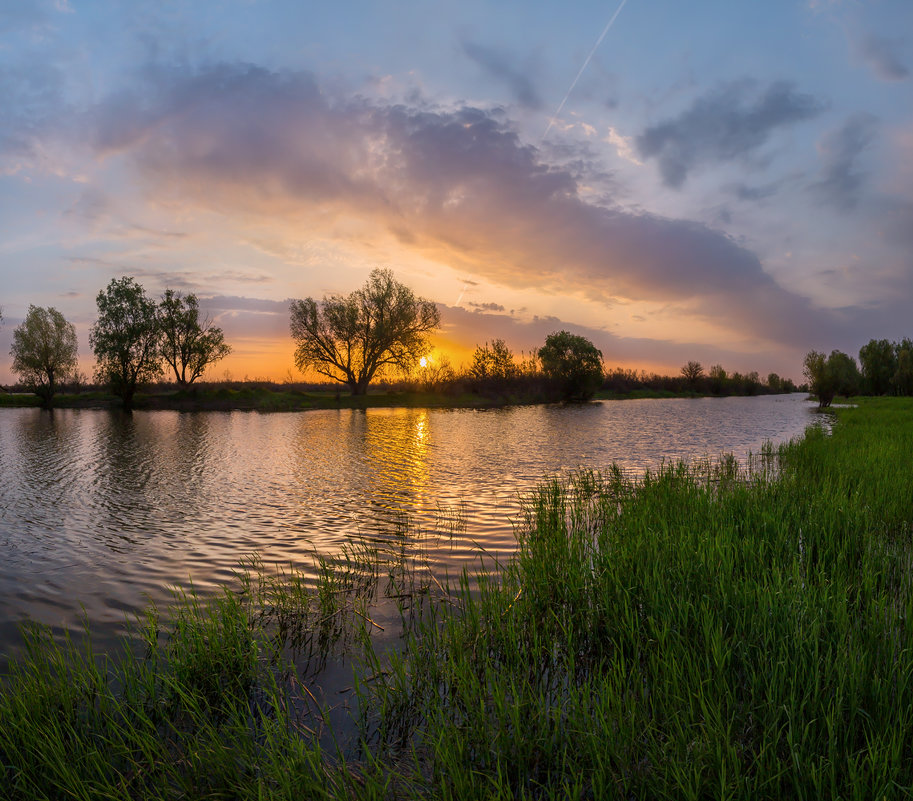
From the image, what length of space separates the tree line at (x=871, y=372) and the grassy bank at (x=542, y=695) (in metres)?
62.4

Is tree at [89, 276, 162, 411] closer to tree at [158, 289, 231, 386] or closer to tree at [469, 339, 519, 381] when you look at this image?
tree at [158, 289, 231, 386]

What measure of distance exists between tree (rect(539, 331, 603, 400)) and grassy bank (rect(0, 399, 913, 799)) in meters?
74.1

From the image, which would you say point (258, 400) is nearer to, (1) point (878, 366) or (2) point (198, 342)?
(2) point (198, 342)

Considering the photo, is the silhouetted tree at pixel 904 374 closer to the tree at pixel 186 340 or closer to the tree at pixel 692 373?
the tree at pixel 692 373

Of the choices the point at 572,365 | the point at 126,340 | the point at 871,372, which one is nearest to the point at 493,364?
the point at 572,365

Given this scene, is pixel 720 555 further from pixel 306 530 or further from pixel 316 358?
pixel 316 358

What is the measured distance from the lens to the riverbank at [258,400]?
60.9 m

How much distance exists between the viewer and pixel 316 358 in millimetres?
66625

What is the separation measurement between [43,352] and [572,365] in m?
73.1

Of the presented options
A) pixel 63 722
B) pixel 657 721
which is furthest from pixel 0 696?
pixel 657 721

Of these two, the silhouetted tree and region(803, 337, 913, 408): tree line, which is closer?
region(803, 337, 913, 408): tree line

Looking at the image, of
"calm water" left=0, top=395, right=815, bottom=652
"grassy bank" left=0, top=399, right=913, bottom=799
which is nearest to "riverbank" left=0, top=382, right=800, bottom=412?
"calm water" left=0, top=395, right=815, bottom=652

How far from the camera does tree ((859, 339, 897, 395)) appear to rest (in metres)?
100

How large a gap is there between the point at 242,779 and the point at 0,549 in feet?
31.0
